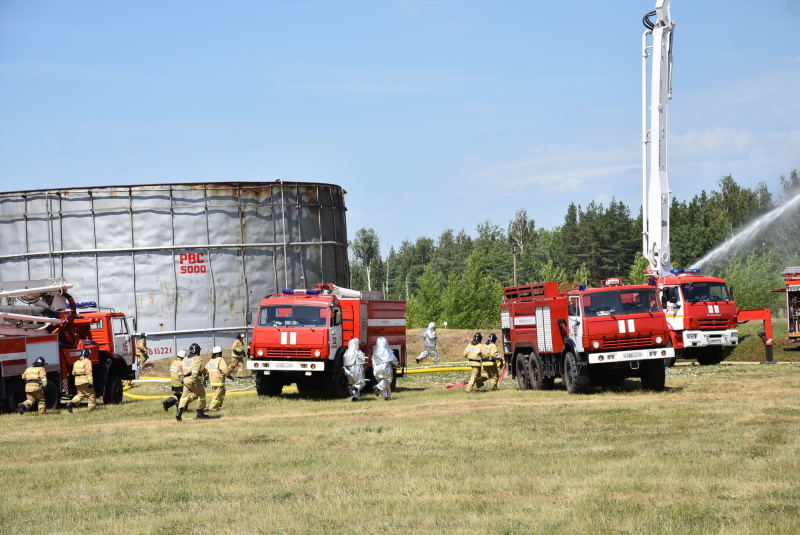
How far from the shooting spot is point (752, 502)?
10.3m

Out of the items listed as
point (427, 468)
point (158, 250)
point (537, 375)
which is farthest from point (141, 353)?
point (427, 468)

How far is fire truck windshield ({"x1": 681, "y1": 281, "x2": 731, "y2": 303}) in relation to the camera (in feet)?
106

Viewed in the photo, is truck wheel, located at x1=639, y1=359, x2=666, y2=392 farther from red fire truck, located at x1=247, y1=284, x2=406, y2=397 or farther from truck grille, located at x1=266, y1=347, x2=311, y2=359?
truck grille, located at x1=266, y1=347, x2=311, y2=359

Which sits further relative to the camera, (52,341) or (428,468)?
(52,341)

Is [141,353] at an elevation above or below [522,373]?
above

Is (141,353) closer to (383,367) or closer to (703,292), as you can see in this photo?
(383,367)

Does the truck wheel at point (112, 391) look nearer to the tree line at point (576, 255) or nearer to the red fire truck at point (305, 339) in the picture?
the red fire truck at point (305, 339)

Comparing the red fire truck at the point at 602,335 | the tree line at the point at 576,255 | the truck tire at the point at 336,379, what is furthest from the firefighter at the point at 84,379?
the tree line at the point at 576,255

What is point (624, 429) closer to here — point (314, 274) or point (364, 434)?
point (364, 434)

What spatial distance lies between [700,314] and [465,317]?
45.8m

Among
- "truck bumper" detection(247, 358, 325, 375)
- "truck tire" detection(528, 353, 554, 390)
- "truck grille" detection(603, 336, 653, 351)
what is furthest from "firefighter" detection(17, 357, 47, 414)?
"truck grille" detection(603, 336, 653, 351)

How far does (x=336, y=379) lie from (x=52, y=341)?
691 centimetres

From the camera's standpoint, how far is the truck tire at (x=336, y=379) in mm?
24844

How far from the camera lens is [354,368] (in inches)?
965
